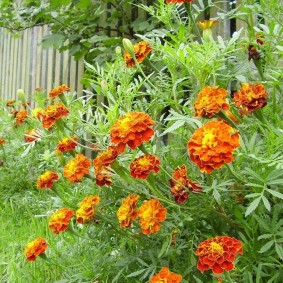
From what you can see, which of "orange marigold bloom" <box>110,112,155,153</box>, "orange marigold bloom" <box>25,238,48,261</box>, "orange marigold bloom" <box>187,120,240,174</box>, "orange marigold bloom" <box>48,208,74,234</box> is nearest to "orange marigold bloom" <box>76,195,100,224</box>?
"orange marigold bloom" <box>48,208,74,234</box>

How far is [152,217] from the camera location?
1.18m

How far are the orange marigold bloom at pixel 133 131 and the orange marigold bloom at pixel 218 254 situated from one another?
25 centimetres

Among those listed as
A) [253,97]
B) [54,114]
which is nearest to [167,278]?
[253,97]

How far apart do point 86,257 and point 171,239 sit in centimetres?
39

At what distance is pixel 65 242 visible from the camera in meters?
1.78

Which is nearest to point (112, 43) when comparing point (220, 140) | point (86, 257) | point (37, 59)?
point (86, 257)

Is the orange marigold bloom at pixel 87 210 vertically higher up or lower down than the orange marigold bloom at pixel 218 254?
lower down

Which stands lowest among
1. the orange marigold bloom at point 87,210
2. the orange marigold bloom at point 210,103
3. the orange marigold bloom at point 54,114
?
the orange marigold bloom at point 87,210

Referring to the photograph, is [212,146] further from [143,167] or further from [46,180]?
[46,180]

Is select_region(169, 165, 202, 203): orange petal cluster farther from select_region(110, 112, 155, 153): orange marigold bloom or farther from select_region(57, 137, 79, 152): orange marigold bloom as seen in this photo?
select_region(57, 137, 79, 152): orange marigold bloom

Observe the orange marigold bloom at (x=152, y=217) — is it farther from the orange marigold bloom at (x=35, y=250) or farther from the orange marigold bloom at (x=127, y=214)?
the orange marigold bloom at (x=35, y=250)

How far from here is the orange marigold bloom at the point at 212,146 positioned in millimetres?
960

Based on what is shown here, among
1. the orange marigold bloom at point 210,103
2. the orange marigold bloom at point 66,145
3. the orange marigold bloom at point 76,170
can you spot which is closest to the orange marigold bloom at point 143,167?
the orange marigold bloom at point 210,103

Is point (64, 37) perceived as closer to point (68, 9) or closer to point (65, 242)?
point (68, 9)
